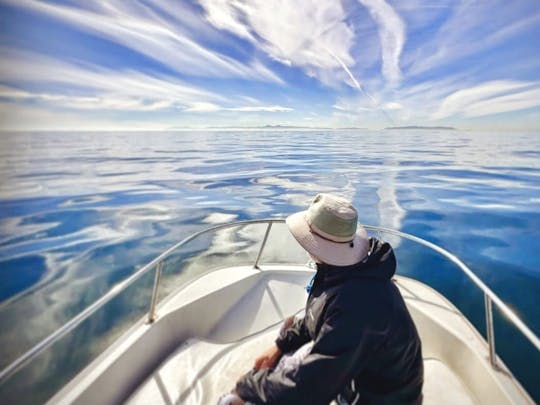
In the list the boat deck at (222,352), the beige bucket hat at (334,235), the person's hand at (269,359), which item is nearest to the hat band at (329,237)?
the beige bucket hat at (334,235)

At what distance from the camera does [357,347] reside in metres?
1.06

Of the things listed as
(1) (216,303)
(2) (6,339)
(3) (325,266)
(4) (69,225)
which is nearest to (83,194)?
(4) (69,225)

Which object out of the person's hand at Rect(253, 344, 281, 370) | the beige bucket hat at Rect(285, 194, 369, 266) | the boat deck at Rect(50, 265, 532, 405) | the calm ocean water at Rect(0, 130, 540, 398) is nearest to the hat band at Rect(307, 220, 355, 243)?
the beige bucket hat at Rect(285, 194, 369, 266)

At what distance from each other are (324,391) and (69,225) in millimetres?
10406

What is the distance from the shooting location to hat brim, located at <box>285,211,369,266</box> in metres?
1.22

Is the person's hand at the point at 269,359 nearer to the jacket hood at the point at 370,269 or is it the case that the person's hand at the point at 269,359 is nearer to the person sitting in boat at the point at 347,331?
the person sitting in boat at the point at 347,331

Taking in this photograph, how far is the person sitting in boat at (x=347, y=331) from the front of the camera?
3.50 ft

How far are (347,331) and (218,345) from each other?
171cm

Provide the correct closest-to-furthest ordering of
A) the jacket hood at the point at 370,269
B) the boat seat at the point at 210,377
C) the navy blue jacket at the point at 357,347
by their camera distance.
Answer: the navy blue jacket at the point at 357,347, the jacket hood at the point at 370,269, the boat seat at the point at 210,377

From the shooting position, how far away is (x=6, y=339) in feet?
14.6

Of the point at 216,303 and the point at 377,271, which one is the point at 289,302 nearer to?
the point at 216,303

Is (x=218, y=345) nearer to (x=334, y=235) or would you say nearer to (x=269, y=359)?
(x=269, y=359)

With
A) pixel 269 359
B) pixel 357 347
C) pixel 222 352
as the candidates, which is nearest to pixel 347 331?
pixel 357 347

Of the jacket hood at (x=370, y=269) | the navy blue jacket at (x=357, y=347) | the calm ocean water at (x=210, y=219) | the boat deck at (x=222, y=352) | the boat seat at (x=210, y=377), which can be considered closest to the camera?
the navy blue jacket at (x=357, y=347)
